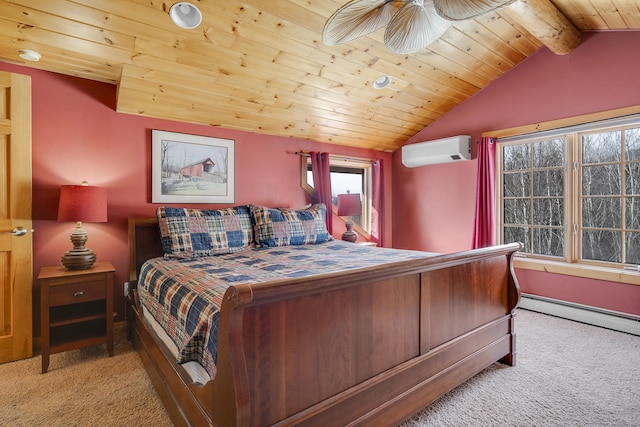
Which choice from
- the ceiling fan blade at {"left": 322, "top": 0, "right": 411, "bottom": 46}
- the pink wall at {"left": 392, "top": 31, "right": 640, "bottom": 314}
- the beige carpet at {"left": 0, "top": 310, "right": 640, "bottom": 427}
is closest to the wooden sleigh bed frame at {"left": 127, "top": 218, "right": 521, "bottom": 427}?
the beige carpet at {"left": 0, "top": 310, "right": 640, "bottom": 427}

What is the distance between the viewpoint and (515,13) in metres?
2.57

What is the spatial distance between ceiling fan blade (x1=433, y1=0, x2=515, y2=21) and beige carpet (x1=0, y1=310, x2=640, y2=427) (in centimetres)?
195

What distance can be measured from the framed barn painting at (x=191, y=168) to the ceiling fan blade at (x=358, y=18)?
1856 mm

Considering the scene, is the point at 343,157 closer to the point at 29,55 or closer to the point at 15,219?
the point at 29,55

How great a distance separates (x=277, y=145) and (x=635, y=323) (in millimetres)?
3711

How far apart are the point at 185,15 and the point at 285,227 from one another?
1834 millimetres

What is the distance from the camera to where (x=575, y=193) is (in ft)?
10.7

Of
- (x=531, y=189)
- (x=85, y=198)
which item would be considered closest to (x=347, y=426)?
(x=85, y=198)

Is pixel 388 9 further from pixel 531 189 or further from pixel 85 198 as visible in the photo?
pixel 531 189

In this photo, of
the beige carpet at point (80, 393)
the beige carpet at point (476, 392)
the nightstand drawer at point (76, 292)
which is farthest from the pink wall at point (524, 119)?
the nightstand drawer at point (76, 292)

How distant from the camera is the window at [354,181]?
14.5ft

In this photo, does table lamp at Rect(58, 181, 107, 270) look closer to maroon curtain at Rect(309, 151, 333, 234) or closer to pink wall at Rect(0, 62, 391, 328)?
pink wall at Rect(0, 62, 391, 328)

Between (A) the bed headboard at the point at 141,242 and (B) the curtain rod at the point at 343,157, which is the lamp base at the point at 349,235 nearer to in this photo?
(B) the curtain rod at the point at 343,157

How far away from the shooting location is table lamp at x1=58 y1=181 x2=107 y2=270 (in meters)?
2.31
